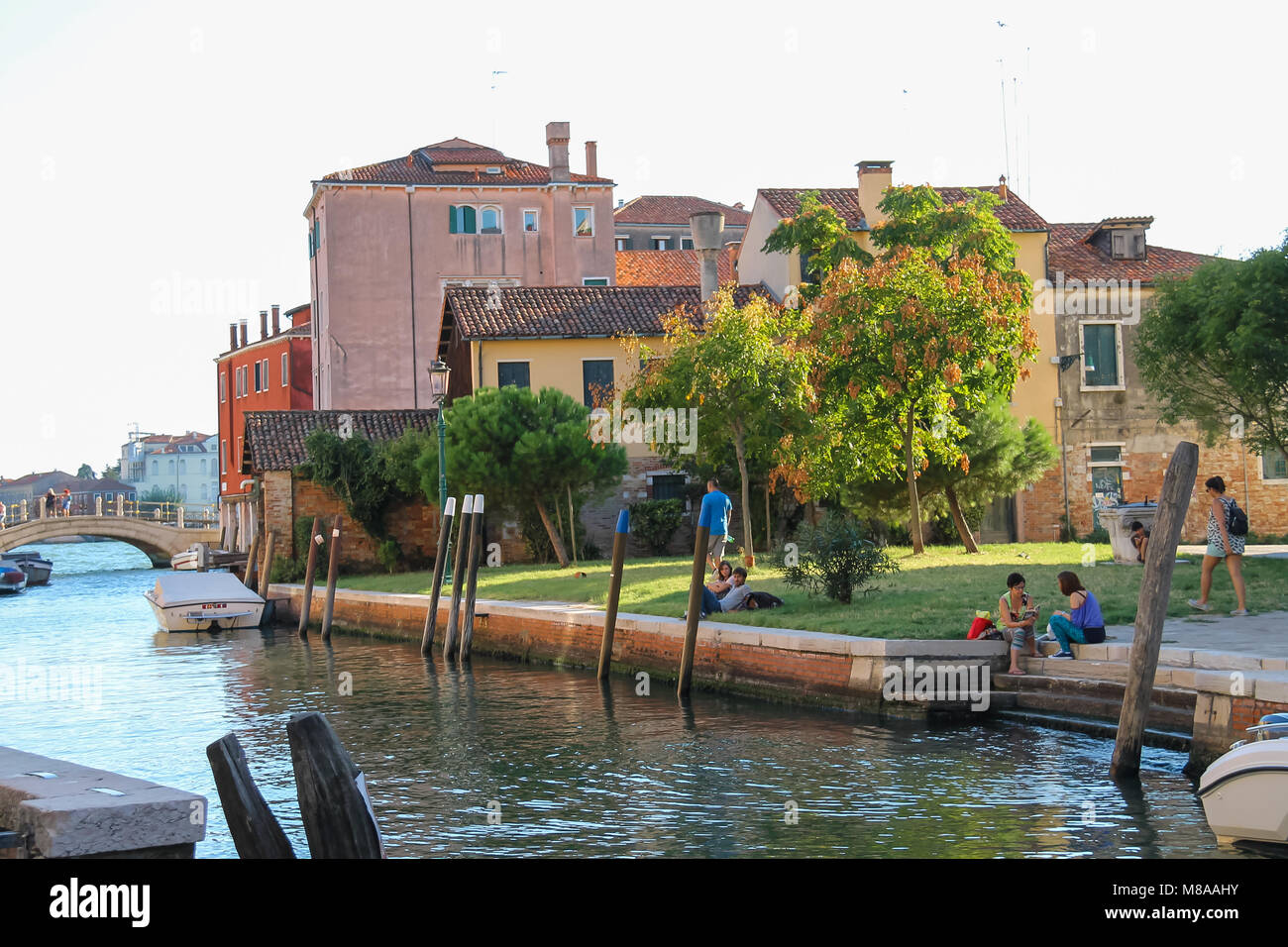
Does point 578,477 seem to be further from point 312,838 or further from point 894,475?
point 312,838

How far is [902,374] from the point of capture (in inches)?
855

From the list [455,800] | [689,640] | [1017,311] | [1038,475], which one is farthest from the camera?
[1038,475]

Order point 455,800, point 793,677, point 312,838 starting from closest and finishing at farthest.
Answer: point 312,838
point 455,800
point 793,677

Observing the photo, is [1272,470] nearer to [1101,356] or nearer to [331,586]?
[1101,356]

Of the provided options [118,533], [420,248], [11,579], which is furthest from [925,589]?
[118,533]

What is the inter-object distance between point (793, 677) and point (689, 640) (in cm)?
137

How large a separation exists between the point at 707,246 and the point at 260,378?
2765cm

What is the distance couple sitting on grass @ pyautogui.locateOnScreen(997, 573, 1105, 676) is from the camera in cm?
1192

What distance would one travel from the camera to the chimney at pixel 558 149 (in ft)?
136

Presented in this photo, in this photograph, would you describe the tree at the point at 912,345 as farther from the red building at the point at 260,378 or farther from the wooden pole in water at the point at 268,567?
the red building at the point at 260,378

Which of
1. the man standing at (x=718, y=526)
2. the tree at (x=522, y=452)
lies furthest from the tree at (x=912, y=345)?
the tree at (x=522, y=452)

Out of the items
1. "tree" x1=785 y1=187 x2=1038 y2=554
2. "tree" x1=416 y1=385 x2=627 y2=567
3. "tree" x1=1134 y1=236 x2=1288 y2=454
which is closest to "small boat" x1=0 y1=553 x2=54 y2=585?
"tree" x1=416 y1=385 x2=627 y2=567

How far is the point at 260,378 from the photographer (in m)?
55.8
